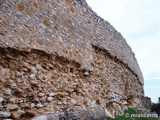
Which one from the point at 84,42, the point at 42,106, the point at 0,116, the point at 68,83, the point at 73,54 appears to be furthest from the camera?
the point at 84,42

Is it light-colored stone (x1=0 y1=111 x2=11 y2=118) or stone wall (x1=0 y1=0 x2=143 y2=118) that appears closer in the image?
light-colored stone (x1=0 y1=111 x2=11 y2=118)

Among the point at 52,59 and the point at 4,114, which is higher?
the point at 52,59

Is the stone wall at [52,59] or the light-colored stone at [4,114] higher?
the stone wall at [52,59]

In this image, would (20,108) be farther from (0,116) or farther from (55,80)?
(55,80)

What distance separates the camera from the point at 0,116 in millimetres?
3238

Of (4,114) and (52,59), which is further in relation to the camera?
(52,59)

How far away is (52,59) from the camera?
4.41 metres

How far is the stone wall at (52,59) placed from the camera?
3.59 metres

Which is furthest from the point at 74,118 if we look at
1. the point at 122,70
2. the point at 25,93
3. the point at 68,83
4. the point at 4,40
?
the point at 122,70

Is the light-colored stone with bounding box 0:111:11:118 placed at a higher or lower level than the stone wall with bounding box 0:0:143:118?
lower

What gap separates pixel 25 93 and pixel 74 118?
1127mm

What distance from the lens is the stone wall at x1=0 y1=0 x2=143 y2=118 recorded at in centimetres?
359

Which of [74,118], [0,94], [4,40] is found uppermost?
[4,40]

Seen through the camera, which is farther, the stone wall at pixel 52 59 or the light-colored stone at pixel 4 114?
the stone wall at pixel 52 59
